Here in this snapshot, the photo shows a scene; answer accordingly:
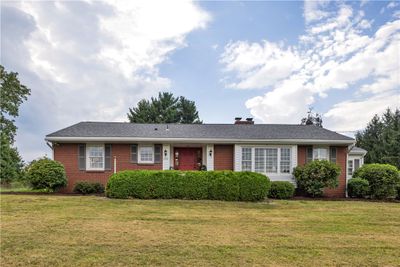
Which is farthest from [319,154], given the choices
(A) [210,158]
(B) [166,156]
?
(B) [166,156]

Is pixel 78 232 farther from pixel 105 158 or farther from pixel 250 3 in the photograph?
pixel 250 3

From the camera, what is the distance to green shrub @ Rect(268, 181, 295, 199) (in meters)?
14.2

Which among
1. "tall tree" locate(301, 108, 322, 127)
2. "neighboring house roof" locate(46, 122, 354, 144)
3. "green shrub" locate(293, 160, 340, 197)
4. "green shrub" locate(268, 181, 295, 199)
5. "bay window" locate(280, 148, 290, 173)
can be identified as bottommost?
"green shrub" locate(268, 181, 295, 199)

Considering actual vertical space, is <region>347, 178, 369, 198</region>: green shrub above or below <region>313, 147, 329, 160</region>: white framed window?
below

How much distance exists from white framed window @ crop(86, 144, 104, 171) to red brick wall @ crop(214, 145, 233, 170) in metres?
5.56

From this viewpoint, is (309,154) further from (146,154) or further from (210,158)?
(146,154)

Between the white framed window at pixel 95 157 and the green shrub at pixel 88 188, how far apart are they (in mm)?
1063

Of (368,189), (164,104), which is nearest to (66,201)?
(368,189)

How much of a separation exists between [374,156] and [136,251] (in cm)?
3352

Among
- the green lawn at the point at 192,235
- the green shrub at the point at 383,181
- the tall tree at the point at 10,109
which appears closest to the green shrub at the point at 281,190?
the green lawn at the point at 192,235

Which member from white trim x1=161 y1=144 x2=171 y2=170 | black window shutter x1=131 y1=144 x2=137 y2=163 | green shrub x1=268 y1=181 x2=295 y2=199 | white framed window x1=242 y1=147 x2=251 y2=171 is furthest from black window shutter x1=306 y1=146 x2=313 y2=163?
black window shutter x1=131 y1=144 x2=137 y2=163

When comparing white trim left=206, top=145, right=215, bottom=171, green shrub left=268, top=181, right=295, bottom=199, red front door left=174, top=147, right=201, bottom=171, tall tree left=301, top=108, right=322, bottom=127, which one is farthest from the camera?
tall tree left=301, top=108, right=322, bottom=127

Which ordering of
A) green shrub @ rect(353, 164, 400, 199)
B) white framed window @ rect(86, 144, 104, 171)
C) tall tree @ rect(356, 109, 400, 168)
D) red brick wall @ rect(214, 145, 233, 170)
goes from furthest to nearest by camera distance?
tall tree @ rect(356, 109, 400, 168)
red brick wall @ rect(214, 145, 233, 170)
white framed window @ rect(86, 144, 104, 171)
green shrub @ rect(353, 164, 400, 199)

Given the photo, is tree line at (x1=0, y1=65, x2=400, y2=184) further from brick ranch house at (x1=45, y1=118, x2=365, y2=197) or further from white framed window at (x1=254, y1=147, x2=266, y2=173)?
white framed window at (x1=254, y1=147, x2=266, y2=173)
